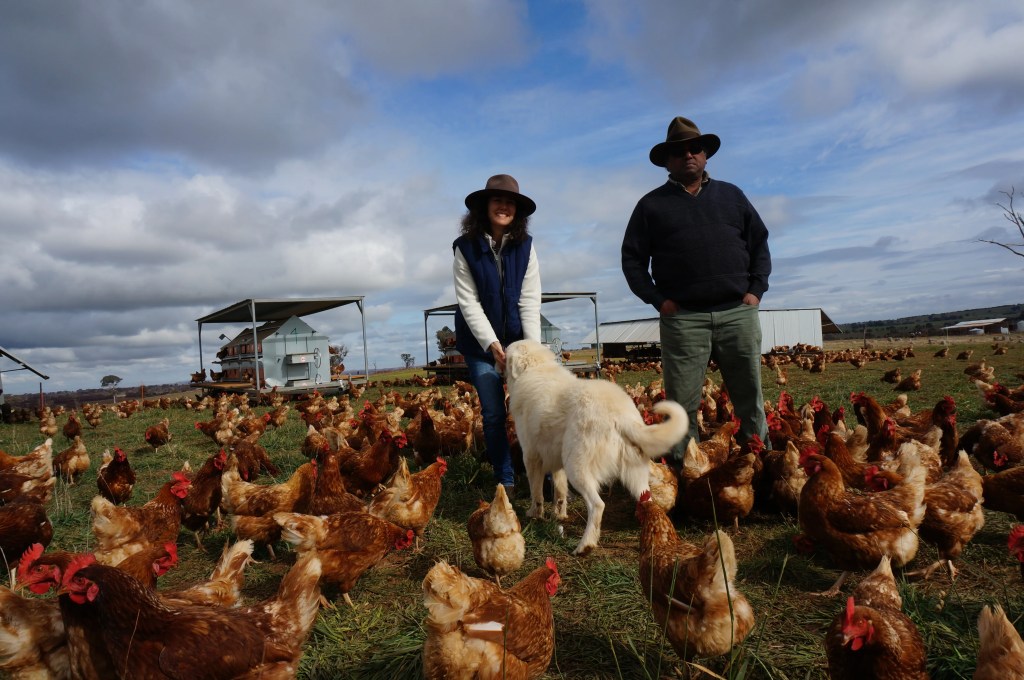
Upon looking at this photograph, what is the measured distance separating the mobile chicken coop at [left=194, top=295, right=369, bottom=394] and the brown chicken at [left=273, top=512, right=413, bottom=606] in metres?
17.3

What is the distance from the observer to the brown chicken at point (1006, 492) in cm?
406

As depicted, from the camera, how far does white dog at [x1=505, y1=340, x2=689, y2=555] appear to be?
394cm

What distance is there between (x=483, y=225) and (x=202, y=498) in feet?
12.4

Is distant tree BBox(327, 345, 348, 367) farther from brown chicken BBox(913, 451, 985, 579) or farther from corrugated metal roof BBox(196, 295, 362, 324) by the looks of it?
brown chicken BBox(913, 451, 985, 579)

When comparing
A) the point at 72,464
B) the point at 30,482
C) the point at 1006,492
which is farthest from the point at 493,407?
the point at 72,464

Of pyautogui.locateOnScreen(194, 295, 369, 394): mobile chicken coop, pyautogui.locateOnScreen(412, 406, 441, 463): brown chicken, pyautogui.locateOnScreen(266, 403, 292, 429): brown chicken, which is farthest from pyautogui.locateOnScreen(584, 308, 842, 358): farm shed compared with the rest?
pyautogui.locateOnScreen(412, 406, 441, 463): brown chicken

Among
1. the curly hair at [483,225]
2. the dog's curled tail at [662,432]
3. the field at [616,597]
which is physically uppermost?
the curly hair at [483,225]

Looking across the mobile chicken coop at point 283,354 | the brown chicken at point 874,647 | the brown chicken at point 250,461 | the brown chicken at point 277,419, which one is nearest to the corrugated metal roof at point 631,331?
the mobile chicken coop at point 283,354

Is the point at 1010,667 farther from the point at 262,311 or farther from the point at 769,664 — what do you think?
the point at 262,311

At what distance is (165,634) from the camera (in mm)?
2348

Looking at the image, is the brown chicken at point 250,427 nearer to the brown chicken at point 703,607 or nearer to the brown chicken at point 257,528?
the brown chicken at point 257,528

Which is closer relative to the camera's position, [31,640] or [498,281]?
[31,640]

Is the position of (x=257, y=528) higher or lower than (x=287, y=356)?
lower

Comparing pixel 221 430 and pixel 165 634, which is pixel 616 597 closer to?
pixel 165 634
